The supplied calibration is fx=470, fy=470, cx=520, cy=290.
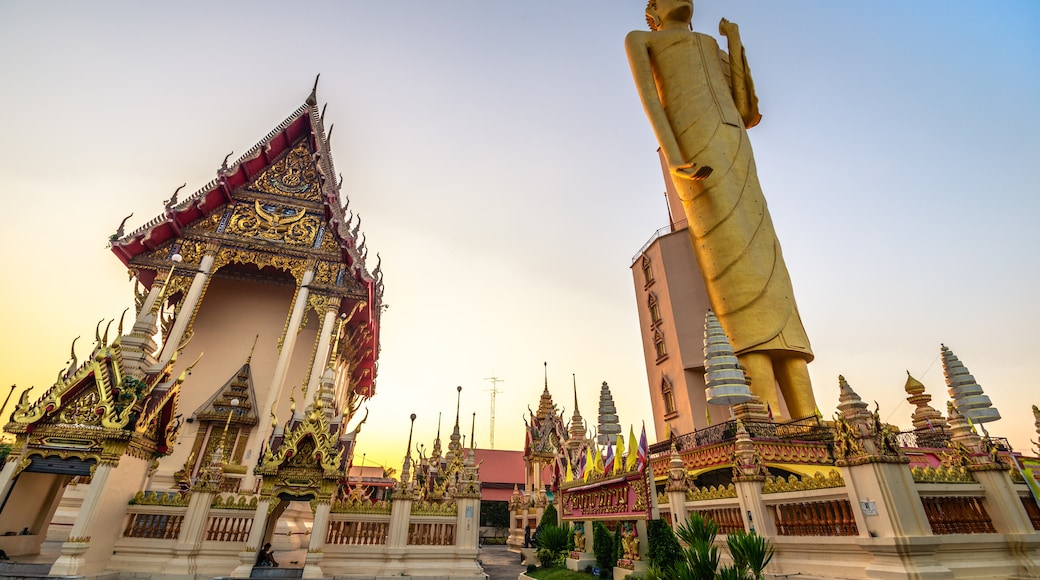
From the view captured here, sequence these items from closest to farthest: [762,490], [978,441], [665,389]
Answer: [978,441], [762,490], [665,389]

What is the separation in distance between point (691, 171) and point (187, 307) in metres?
18.4

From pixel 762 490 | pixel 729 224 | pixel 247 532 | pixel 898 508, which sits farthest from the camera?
pixel 729 224

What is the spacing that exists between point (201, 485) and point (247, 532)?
123cm

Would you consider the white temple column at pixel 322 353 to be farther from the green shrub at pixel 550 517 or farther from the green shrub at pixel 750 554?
the green shrub at pixel 750 554

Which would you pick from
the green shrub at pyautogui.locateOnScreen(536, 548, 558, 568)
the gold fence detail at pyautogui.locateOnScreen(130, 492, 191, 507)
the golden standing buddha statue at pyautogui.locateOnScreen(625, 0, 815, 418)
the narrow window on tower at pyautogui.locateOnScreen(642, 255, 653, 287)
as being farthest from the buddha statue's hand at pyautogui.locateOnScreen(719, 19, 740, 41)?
the gold fence detail at pyautogui.locateOnScreen(130, 492, 191, 507)

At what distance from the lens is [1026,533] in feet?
20.0

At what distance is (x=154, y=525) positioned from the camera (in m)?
8.63

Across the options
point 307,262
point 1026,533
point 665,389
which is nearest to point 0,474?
point 307,262

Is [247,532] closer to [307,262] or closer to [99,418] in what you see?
[99,418]

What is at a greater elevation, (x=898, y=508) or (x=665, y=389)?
(x=665, y=389)

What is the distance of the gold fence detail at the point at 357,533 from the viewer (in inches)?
348

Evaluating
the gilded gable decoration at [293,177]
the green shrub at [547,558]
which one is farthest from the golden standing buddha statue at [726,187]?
the gilded gable decoration at [293,177]

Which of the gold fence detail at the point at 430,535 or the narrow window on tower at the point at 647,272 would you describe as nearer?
the gold fence detail at the point at 430,535

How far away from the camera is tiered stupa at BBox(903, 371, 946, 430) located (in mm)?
15094
